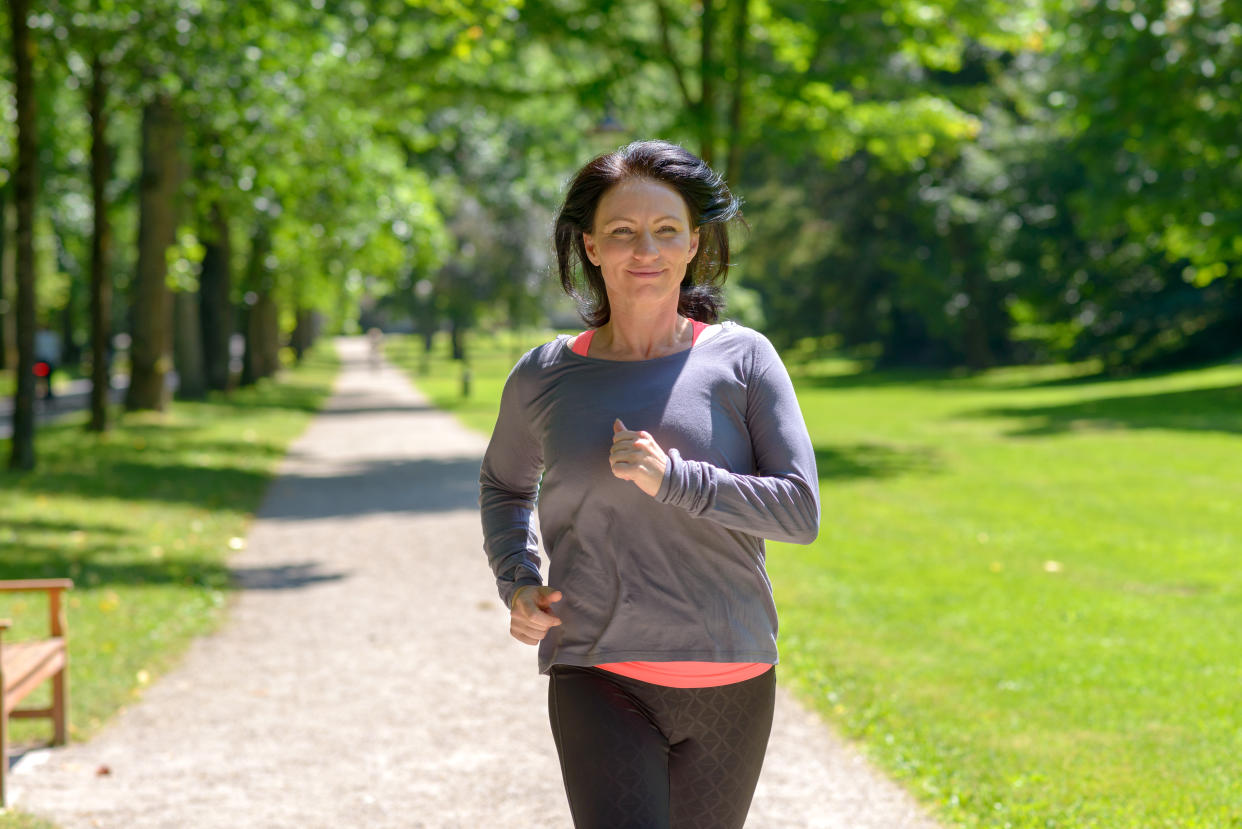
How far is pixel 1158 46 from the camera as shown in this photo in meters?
20.8

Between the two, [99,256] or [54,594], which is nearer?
[54,594]

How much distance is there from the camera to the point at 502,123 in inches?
1232

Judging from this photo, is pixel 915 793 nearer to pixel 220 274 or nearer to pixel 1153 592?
pixel 1153 592

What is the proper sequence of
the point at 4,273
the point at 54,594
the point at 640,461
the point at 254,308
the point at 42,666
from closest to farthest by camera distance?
the point at 640,461
the point at 42,666
the point at 54,594
the point at 254,308
the point at 4,273

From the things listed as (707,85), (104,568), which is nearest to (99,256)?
(707,85)

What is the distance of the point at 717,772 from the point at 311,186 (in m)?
19.5

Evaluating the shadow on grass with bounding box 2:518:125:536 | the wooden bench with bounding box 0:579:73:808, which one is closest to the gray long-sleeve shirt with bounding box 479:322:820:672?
the wooden bench with bounding box 0:579:73:808

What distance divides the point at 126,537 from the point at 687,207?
32.4 ft

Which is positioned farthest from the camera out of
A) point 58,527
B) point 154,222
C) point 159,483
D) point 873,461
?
point 154,222

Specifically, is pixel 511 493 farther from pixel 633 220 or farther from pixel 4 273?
pixel 4 273

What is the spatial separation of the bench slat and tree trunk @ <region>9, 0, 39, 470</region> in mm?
9950

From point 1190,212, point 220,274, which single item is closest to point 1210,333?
point 1190,212

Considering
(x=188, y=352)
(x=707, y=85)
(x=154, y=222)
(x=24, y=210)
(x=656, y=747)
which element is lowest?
(x=188, y=352)

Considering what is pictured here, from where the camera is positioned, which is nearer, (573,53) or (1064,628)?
(1064,628)
